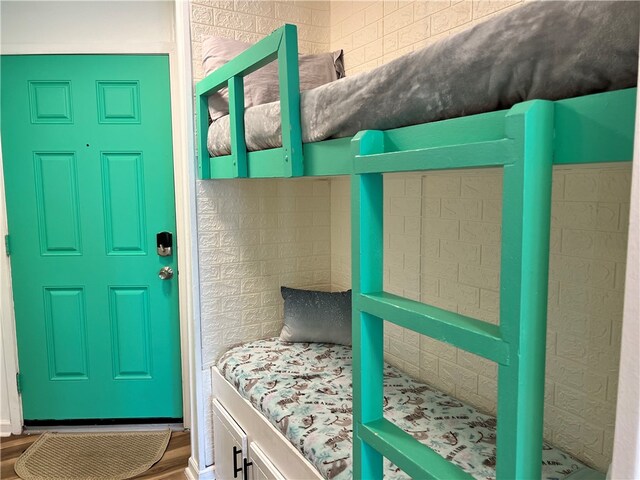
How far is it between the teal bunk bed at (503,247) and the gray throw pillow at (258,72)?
811 mm

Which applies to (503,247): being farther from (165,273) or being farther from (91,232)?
(91,232)

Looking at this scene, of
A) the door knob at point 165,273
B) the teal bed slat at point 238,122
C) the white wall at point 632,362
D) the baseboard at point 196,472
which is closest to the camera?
the white wall at point 632,362

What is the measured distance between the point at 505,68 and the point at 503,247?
29 cm

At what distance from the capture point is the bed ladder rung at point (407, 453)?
85cm

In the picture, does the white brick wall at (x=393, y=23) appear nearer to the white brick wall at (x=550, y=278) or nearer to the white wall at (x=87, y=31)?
the white brick wall at (x=550, y=278)

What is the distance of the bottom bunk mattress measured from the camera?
1290 millimetres

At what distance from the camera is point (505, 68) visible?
0.77 m

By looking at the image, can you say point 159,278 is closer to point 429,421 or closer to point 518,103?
point 429,421

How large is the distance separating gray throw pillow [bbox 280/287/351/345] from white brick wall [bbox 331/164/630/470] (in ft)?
0.70

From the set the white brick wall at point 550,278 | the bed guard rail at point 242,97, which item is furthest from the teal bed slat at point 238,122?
the white brick wall at point 550,278

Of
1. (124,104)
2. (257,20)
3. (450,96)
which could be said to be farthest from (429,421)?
(124,104)

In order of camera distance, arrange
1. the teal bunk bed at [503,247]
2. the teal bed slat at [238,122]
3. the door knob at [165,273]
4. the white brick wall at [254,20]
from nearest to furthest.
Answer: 1. the teal bunk bed at [503,247]
2. the teal bed slat at [238,122]
3. the white brick wall at [254,20]
4. the door knob at [165,273]

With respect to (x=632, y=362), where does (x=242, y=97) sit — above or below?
above

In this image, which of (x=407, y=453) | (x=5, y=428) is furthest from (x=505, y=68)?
(x=5, y=428)
